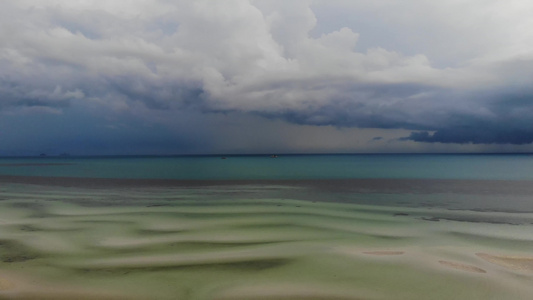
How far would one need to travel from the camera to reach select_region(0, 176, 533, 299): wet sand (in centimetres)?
924

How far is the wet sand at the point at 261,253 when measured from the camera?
9242mm

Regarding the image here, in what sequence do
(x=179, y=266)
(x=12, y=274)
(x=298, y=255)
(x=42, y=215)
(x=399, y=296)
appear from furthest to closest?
(x=42, y=215), (x=298, y=255), (x=179, y=266), (x=12, y=274), (x=399, y=296)

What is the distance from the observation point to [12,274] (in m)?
10.1

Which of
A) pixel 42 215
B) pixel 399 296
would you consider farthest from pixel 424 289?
pixel 42 215

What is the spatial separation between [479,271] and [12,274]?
13.0 metres

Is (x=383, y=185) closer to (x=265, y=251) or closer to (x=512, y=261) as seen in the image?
(x=512, y=261)

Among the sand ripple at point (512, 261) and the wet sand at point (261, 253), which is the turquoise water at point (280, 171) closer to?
the wet sand at point (261, 253)

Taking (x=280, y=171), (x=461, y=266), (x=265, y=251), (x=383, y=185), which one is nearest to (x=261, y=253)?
(x=265, y=251)

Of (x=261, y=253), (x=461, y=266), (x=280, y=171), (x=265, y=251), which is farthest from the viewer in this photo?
(x=280, y=171)

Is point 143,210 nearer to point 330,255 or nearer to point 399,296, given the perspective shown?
point 330,255

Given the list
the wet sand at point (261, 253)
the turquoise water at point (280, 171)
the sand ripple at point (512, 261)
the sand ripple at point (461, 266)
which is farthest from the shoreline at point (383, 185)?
the sand ripple at point (461, 266)

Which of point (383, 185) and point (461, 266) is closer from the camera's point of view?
point (461, 266)

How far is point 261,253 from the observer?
12469 mm

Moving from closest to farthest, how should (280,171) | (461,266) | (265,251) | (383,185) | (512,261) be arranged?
(461,266), (512,261), (265,251), (383,185), (280,171)
